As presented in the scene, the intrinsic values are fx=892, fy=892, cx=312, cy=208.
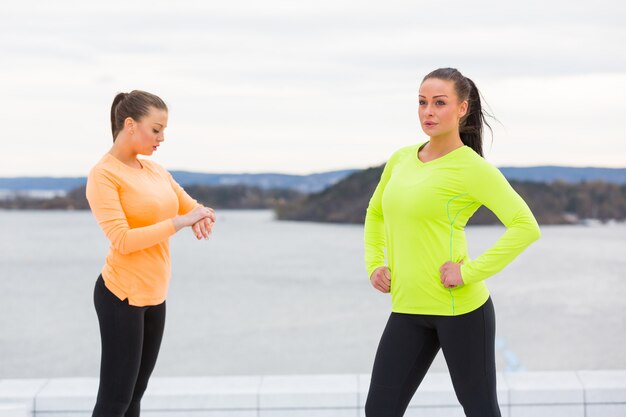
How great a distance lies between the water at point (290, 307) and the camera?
35406 millimetres

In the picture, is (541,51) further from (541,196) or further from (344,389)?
(344,389)

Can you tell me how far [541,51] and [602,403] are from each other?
121 ft

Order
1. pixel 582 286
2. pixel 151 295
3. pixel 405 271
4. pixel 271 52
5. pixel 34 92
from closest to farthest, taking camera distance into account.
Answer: pixel 405 271 < pixel 151 295 < pixel 34 92 < pixel 271 52 < pixel 582 286

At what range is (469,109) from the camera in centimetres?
230

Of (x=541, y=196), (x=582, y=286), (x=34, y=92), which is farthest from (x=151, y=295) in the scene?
(x=582, y=286)

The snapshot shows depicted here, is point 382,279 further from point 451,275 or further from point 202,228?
point 202,228

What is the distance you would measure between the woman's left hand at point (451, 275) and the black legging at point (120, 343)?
814 mm

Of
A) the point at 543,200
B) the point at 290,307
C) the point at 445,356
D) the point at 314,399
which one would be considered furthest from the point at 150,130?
the point at 290,307

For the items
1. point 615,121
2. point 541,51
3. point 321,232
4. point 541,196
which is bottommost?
point 321,232

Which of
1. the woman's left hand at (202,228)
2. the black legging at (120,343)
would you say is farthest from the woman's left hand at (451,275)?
the black legging at (120,343)

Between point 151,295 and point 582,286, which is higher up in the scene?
point 151,295

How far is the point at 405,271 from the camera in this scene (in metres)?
2.25

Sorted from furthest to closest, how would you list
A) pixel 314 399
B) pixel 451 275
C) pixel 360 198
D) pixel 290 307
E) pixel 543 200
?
1. pixel 290 307
2. pixel 360 198
3. pixel 543 200
4. pixel 314 399
5. pixel 451 275

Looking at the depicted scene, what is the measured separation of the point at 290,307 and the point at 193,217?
40.7 meters
